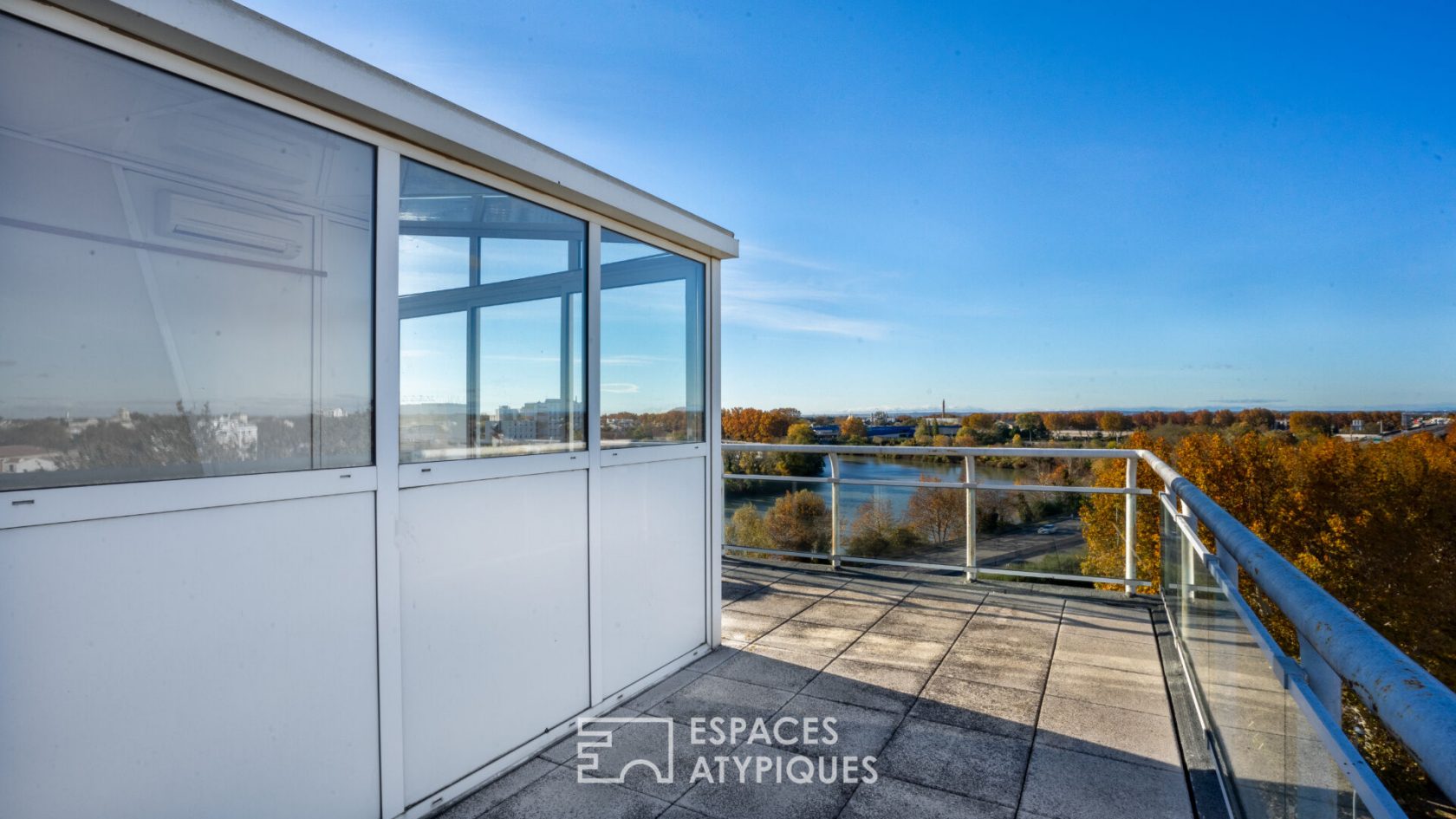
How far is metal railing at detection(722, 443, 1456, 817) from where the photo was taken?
0.66 m

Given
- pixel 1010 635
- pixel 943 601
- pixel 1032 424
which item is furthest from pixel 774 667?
pixel 1032 424

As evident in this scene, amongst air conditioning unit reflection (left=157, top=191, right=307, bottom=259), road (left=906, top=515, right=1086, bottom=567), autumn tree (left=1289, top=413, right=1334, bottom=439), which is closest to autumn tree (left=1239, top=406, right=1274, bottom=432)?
autumn tree (left=1289, top=413, right=1334, bottom=439)

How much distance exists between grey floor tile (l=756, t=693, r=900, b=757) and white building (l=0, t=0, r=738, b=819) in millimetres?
966

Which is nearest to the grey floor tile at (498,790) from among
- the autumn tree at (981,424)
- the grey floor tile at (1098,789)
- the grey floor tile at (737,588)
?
the grey floor tile at (1098,789)

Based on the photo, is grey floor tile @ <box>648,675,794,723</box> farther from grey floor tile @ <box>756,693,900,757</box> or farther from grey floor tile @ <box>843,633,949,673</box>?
grey floor tile @ <box>843,633,949,673</box>

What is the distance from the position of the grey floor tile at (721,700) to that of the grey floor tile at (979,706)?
65 cm

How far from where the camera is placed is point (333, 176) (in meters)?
2.14

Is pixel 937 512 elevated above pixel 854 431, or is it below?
below

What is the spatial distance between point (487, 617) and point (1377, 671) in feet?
8.26

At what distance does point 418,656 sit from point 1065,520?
16.9 ft

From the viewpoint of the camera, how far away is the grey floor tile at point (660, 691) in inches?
128

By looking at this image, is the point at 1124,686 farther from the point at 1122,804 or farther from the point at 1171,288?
the point at 1171,288

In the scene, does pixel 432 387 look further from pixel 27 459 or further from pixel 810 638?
pixel 810 638

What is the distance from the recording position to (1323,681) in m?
1.17
